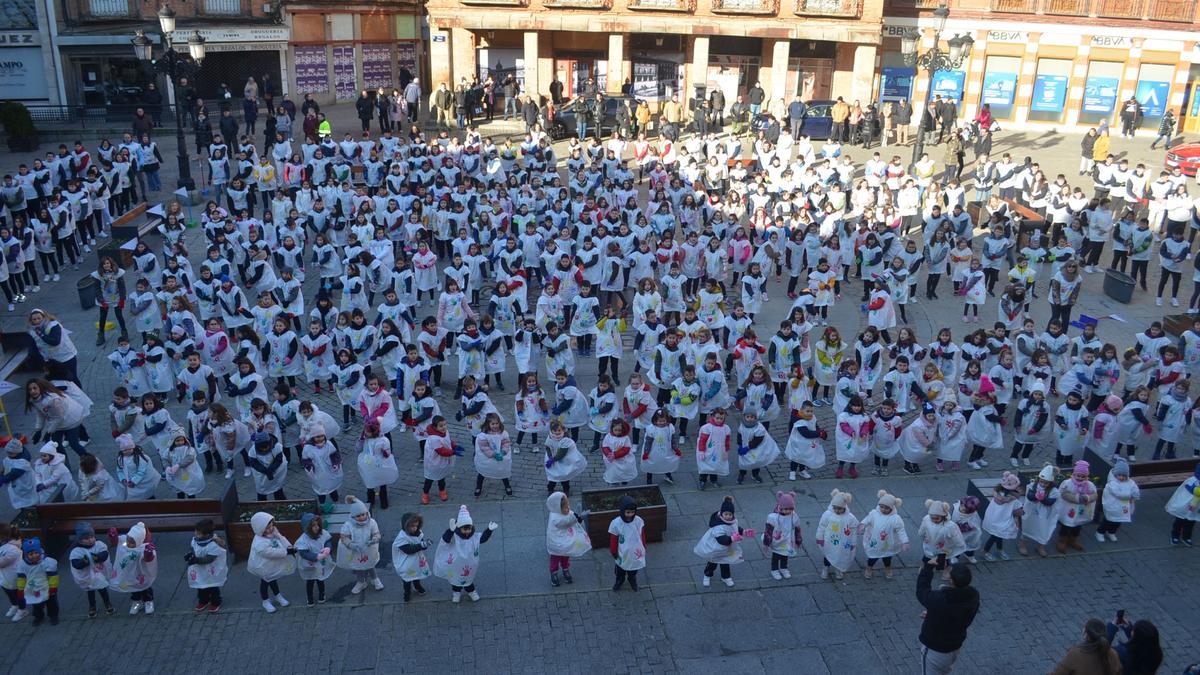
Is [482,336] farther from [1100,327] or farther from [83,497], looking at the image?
[1100,327]

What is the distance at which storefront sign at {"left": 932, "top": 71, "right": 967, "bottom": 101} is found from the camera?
3981 cm

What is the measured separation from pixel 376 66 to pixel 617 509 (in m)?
36.1

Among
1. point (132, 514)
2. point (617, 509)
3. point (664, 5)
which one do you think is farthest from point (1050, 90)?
point (132, 514)

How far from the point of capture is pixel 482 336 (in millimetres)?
14445

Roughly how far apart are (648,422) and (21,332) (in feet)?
34.0

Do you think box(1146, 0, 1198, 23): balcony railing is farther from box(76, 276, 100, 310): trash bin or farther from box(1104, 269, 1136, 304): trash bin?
box(76, 276, 100, 310): trash bin

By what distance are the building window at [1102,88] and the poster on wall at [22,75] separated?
1565 inches

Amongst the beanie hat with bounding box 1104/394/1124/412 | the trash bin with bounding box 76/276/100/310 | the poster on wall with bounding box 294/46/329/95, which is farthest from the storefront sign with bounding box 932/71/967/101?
the trash bin with bounding box 76/276/100/310

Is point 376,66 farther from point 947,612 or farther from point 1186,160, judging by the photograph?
point 947,612

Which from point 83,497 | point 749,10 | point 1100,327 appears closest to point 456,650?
point 83,497

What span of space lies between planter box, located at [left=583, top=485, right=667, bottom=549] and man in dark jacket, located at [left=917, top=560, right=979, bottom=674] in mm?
3627

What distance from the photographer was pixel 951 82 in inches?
1570

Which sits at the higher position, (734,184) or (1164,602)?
(734,184)

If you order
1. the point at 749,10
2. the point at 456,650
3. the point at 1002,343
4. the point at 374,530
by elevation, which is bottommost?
the point at 456,650
